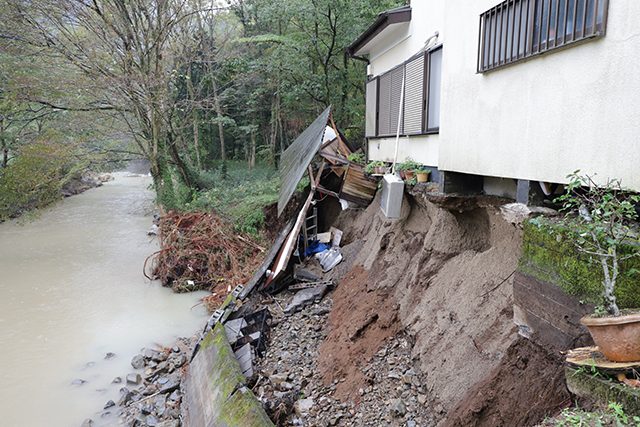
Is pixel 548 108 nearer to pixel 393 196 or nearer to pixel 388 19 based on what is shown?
pixel 393 196

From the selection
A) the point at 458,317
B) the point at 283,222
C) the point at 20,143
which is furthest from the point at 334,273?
the point at 20,143

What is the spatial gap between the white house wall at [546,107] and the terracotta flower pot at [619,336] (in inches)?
34.1

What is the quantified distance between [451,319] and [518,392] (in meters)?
1.29

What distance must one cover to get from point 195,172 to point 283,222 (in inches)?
223

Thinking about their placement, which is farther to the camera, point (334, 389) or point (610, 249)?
point (334, 389)

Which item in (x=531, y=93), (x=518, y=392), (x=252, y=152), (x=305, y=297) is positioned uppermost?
(x=531, y=93)

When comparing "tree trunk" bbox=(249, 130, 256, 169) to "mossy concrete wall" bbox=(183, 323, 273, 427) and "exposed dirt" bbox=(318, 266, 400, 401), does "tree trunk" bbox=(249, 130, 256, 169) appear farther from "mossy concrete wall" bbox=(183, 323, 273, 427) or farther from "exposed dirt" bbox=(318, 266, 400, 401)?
"exposed dirt" bbox=(318, 266, 400, 401)

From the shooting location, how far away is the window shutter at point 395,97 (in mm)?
7551

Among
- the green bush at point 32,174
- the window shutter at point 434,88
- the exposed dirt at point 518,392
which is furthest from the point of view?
the green bush at point 32,174

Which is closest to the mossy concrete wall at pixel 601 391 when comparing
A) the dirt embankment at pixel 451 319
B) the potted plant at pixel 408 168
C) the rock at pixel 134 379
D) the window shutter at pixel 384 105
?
the dirt embankment at pixel 451 319

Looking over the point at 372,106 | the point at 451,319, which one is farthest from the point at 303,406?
the point at 372,106

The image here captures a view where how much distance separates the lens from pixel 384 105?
341 inches

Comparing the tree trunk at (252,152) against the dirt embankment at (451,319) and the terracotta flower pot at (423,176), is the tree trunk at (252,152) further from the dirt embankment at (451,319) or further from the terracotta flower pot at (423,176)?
the terracotta flower pot at (423,176)

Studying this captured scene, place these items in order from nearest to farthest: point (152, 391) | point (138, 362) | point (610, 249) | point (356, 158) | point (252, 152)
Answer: point (610, 249), point (152, 391), point (138, 362), point (356, 158), point (252, 152)
